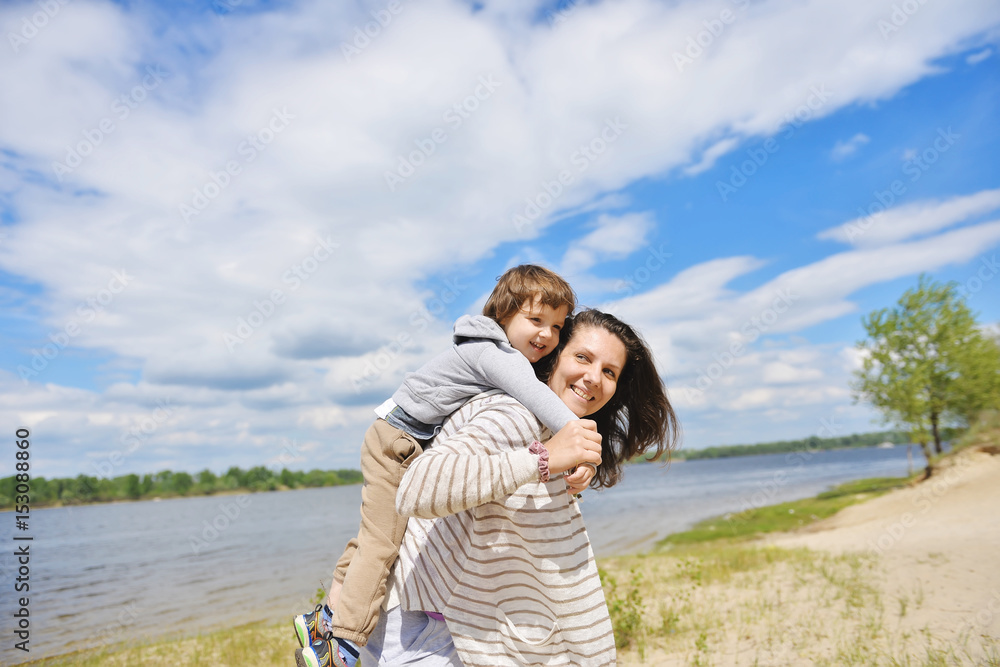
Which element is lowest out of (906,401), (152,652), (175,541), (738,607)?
(175,541)

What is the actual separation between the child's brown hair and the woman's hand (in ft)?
3.81

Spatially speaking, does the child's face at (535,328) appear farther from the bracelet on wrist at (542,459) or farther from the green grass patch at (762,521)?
the green grass patch at (762,521)

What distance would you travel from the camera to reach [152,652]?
364 inches

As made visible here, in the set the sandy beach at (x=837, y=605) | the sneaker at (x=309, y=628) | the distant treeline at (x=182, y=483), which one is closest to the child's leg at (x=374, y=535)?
the sneaker at (x=309, y=628)

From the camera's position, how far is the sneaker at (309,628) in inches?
98.5

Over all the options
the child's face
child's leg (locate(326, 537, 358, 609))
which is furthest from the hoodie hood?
child's leg (locate(326, 537, 358, 609))

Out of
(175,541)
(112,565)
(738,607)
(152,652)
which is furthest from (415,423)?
(175,541)

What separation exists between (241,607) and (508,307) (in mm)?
14814

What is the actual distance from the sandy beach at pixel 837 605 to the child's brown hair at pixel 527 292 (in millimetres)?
4262

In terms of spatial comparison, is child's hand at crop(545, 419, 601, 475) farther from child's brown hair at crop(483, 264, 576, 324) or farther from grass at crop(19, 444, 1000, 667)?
grass at crop(19, 444, 1000, 667)

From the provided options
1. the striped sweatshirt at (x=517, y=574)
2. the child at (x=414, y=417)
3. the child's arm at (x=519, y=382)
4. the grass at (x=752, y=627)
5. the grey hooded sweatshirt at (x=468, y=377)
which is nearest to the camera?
the striped sweatshirt at (x=517, y=574)

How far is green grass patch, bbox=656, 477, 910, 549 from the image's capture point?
19.9 m

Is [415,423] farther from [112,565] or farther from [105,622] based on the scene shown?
[112,565]

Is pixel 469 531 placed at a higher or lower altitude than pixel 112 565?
higher
